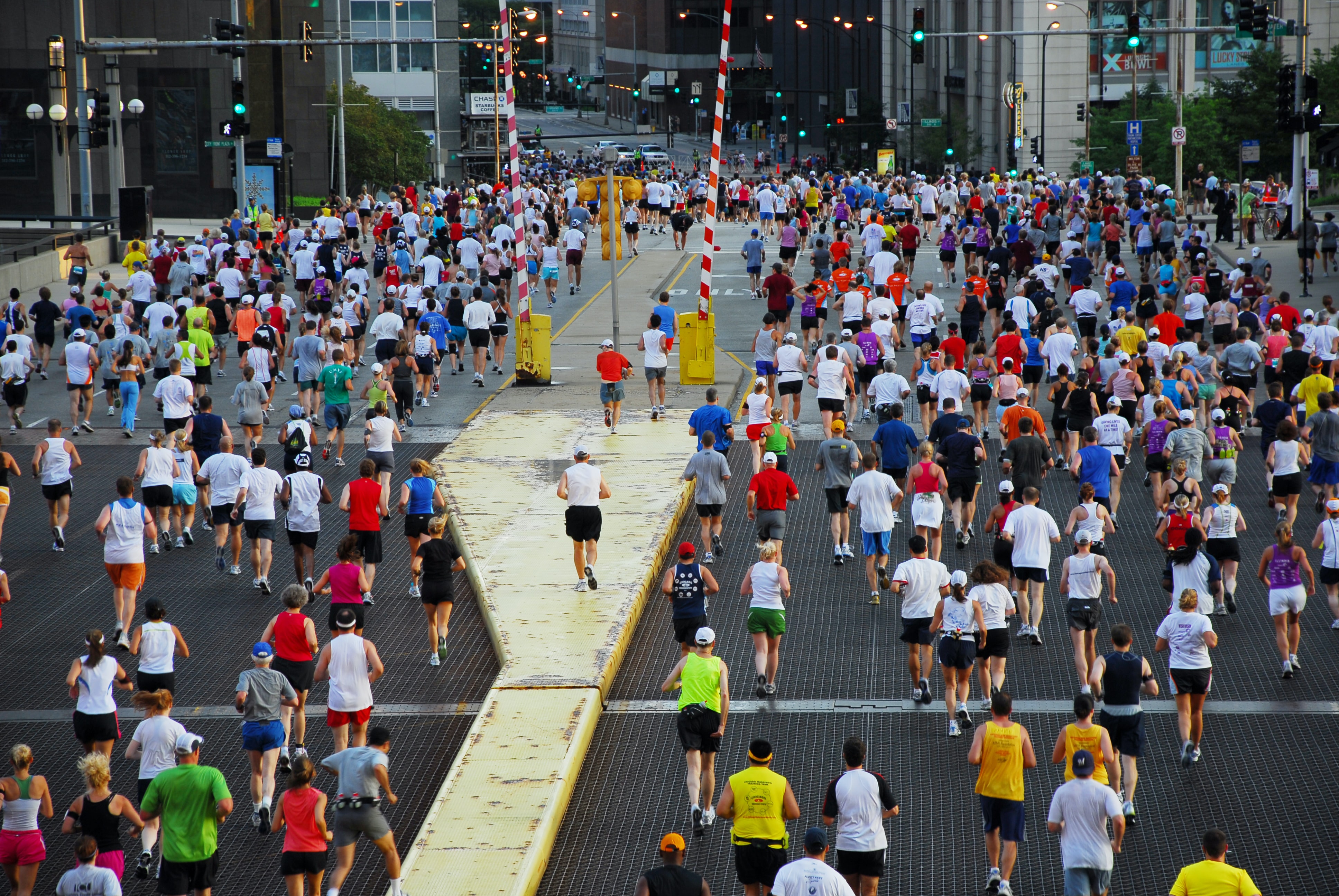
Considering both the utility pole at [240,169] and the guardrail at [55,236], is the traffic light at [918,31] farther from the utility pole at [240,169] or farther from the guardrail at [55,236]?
the guardrail at [55,236]

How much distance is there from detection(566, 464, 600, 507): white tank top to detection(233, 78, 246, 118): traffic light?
82.0 feet

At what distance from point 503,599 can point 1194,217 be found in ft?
124

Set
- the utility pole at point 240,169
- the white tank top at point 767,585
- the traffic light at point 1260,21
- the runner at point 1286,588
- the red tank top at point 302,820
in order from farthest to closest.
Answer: the utility pole at point 240,169
the traffic light at point 1260,21
the runner at point 1286,588
the white tank top at point 767,585
the red tank top at point 302,820

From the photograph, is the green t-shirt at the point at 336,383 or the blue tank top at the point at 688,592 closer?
the blue tank top at the point at 688,592

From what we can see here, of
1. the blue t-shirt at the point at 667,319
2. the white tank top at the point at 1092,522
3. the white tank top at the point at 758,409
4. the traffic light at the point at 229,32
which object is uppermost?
the traffic light at the point at 229,32

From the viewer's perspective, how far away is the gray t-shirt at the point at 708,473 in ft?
52.2

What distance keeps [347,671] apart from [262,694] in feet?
2.49

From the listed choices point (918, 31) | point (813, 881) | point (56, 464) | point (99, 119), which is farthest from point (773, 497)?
point (99, 119)

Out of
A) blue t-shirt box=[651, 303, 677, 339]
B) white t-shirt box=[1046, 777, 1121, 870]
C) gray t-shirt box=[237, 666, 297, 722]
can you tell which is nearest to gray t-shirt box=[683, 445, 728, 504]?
gray t-shirt box=[237, 666, 297, 722]

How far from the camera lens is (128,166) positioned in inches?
2393

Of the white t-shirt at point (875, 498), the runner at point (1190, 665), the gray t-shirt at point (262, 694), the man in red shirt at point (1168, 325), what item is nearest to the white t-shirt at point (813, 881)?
the gray t-shirt at point (262, 694)

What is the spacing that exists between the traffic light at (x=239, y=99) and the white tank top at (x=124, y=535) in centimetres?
2444

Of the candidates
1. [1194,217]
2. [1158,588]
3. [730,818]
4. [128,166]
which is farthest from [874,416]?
[128,166]

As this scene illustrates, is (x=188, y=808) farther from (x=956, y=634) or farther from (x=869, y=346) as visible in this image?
(x=869, y=346)
